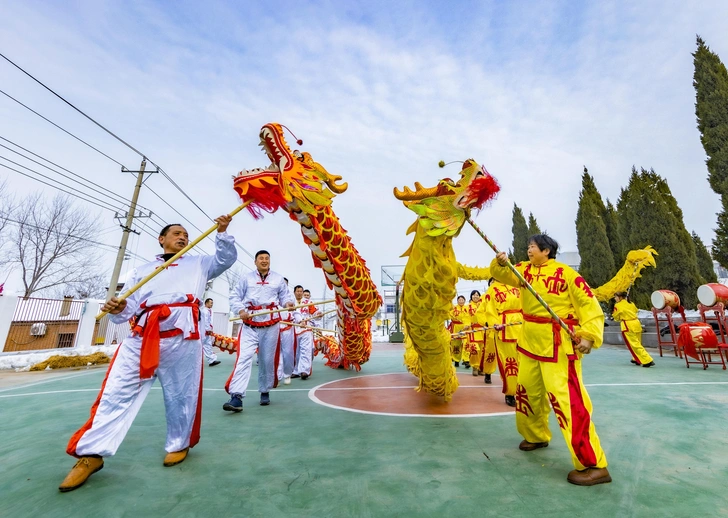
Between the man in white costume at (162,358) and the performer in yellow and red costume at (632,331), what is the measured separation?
819 cm

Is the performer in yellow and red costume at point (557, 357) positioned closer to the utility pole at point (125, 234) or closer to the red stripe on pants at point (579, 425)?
the red stripe on pants at point (579, 425)

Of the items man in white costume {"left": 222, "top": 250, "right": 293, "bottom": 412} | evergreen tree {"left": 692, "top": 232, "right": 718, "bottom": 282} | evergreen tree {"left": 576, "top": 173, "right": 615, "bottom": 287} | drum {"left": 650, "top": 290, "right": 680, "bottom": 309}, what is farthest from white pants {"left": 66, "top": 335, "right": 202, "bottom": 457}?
evergreen tree {"left": 692, "top": 232, "right": 718, "bottom": 282}

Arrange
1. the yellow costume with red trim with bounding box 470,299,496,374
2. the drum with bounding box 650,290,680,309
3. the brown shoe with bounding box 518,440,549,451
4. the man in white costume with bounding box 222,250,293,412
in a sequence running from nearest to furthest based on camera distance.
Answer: the brown shoe with bounding box 518,440,549,451
the man in white costume with bounding box 222,250,293,412
the yellow costume with red trim with bounding box 470,299,496,374
the drum with bounding box 650,290,680,309

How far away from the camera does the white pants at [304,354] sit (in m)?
6.81

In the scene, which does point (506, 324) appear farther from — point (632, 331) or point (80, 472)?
point (632, 331)

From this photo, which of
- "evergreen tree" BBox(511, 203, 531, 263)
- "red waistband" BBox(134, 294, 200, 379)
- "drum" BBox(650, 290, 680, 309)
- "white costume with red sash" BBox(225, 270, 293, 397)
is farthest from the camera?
"evergreen tree" BBox(511, 203, 531, 263)

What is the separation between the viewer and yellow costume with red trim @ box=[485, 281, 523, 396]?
4207 mm

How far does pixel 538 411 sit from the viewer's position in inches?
101

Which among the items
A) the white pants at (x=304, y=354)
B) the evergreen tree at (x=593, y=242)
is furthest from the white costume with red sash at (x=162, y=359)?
the evergreen tree at (x=593, y=242)

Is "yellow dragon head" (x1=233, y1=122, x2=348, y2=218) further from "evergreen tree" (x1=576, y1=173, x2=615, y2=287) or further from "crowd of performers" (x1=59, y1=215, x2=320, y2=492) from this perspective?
"evergreen tree" (x1=576, y1=173, x2=615, y2=287)

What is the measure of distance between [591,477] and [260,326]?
3473 mm

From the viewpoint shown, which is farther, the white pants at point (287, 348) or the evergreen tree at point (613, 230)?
the evergreen tree at point (613, 230)

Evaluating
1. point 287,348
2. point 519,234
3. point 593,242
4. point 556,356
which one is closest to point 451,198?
point 556,356

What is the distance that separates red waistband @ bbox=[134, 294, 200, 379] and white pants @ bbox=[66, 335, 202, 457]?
2.0 inches
